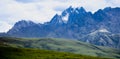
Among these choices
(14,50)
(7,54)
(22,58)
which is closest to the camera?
(22,58)

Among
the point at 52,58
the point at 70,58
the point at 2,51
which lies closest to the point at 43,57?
the point at 52,58

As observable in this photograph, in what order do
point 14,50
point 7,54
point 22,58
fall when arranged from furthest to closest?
point 14,50 < point 7,54 < point 22,58

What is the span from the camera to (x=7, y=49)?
161500mm

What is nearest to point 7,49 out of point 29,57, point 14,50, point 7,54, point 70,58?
point 14,50

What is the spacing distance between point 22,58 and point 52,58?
14292 millimetres

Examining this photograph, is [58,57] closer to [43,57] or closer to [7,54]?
[43,57]

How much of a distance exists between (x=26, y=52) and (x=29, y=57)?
643 inches

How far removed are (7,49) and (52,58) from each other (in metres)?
31.1

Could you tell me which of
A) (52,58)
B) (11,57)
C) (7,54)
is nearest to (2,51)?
(7,54)

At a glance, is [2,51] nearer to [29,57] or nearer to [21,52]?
[21,52]

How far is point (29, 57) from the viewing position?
460 feet

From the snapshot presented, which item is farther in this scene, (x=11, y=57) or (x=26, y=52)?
(x=26, y=52)

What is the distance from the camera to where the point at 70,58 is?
145m

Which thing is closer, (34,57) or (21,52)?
(34,57)
